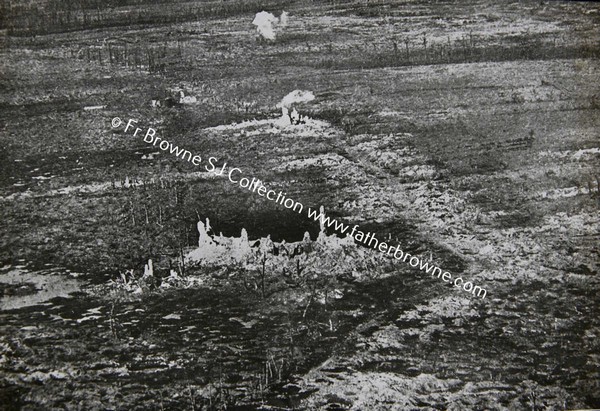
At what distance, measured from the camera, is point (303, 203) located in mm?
3510

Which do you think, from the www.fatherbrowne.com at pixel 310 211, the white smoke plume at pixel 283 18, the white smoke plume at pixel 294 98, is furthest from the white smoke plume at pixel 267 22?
the www.fatherbrowne.com at pixel 310 211

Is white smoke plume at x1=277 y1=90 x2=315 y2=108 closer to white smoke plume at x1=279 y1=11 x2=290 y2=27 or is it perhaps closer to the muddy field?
the muddy field

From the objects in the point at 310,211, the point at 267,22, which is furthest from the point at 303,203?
the point at 267,22

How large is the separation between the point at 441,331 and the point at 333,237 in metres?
0.85

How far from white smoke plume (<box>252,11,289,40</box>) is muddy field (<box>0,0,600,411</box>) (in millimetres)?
40

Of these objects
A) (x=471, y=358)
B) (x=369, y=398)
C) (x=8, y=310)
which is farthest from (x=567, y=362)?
(x=8, y=310)

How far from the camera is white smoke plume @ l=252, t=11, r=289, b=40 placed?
12.1 feet

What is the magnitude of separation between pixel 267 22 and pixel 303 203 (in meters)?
1.28

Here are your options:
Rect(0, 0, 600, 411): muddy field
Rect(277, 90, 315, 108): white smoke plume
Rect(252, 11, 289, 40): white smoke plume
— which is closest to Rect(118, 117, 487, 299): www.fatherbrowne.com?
Rect(0, 0, 600, 411): muddy field

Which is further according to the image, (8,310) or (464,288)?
(464,288)

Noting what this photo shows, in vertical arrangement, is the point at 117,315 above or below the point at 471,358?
above

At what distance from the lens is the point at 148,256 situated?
10.5 feet

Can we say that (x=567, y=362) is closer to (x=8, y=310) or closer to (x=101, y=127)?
(x=8, y=310)

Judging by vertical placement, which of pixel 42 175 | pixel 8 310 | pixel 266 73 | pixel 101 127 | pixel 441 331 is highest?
pixel 266 73
